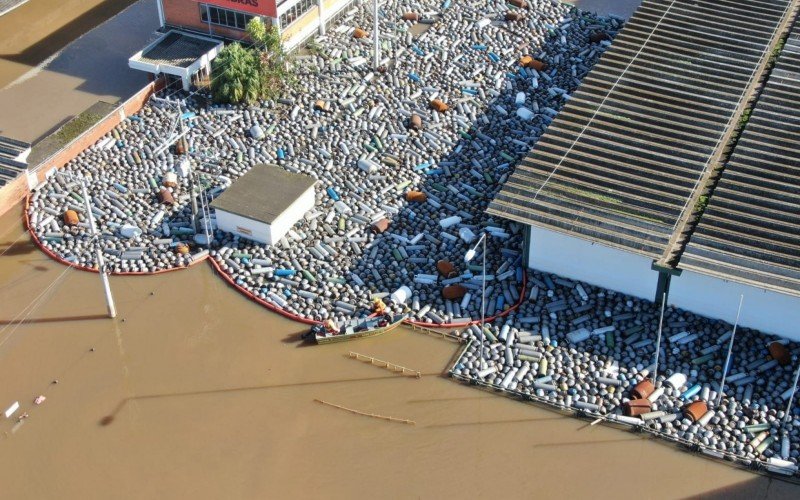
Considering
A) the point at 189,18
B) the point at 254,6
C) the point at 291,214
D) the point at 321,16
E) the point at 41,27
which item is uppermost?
the point at 254,6

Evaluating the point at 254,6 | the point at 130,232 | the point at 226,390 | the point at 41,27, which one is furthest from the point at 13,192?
the point at 41,27

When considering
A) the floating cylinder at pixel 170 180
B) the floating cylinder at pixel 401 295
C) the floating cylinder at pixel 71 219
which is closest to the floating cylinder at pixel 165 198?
the floating cylinder at pixel 170 180

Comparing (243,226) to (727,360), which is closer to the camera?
(727,360)

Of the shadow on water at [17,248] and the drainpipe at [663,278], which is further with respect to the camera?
the shadow on water at [17,248]

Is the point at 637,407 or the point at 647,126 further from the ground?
the point at 647,126

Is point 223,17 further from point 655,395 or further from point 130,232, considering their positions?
point 655,395

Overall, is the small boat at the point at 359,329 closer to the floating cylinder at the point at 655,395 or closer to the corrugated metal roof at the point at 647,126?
the corrugated metal roof at the point at 647,126
